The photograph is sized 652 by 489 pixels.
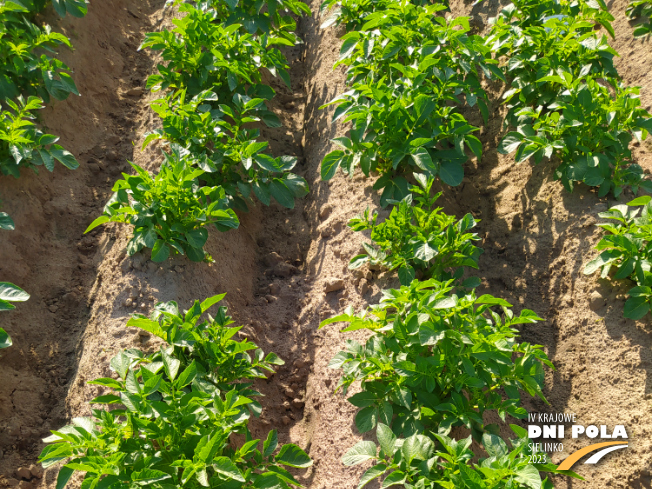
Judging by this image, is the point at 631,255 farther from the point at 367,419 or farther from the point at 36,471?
the point at 36,471

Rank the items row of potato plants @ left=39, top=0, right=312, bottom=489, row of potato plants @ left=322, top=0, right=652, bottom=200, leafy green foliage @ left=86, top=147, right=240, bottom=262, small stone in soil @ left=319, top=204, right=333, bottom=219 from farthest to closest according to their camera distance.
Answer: small stone in soil @ left=319, top=204, right=333, bottom=219
row of potato plants @ left=322, top=0, right=652, bottom=200
leafy green foliage @ left=86, top=147, right=240, bottom=262
row of potato plants @ left=39, top=0, right=312, bottom=489

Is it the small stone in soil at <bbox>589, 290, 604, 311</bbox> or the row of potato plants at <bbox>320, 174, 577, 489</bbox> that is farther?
the small stone in soil at <bbox>589, 290, 604, 311</bbox>

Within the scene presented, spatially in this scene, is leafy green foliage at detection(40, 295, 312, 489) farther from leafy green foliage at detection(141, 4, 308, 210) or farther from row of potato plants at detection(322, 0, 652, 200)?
row of potato plants at detection(322, 0, 652, 200)

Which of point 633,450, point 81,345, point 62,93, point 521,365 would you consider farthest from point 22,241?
point 633,450

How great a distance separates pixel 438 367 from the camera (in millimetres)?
1935

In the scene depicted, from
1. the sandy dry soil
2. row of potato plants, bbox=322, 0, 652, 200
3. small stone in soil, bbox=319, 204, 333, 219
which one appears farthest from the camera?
small stone in soil, bbox=319, 204, 333, 219

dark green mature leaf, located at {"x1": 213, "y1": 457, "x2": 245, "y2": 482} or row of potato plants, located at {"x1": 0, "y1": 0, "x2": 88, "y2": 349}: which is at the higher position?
row of potato plants, located at {"x1": 0, "y1": 0, "x2": 88, "y2": 349}

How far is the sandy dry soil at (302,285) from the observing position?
226 cm

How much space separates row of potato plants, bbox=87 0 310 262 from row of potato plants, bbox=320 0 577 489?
515mm

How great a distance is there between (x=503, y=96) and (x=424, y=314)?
1784 mm

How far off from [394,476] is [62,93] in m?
3.14

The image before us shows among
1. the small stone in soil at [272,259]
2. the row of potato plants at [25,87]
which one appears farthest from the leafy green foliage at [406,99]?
the row of potato plants at [25,87]

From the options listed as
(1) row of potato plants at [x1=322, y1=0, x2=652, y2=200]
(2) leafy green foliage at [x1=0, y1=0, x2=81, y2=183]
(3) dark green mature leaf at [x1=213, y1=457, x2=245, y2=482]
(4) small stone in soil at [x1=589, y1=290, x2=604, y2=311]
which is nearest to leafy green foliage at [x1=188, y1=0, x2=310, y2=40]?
(1) row of potato plants at [x1=322, y1=0, x2=652, y2=200]

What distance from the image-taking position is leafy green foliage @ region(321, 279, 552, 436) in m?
1.91
